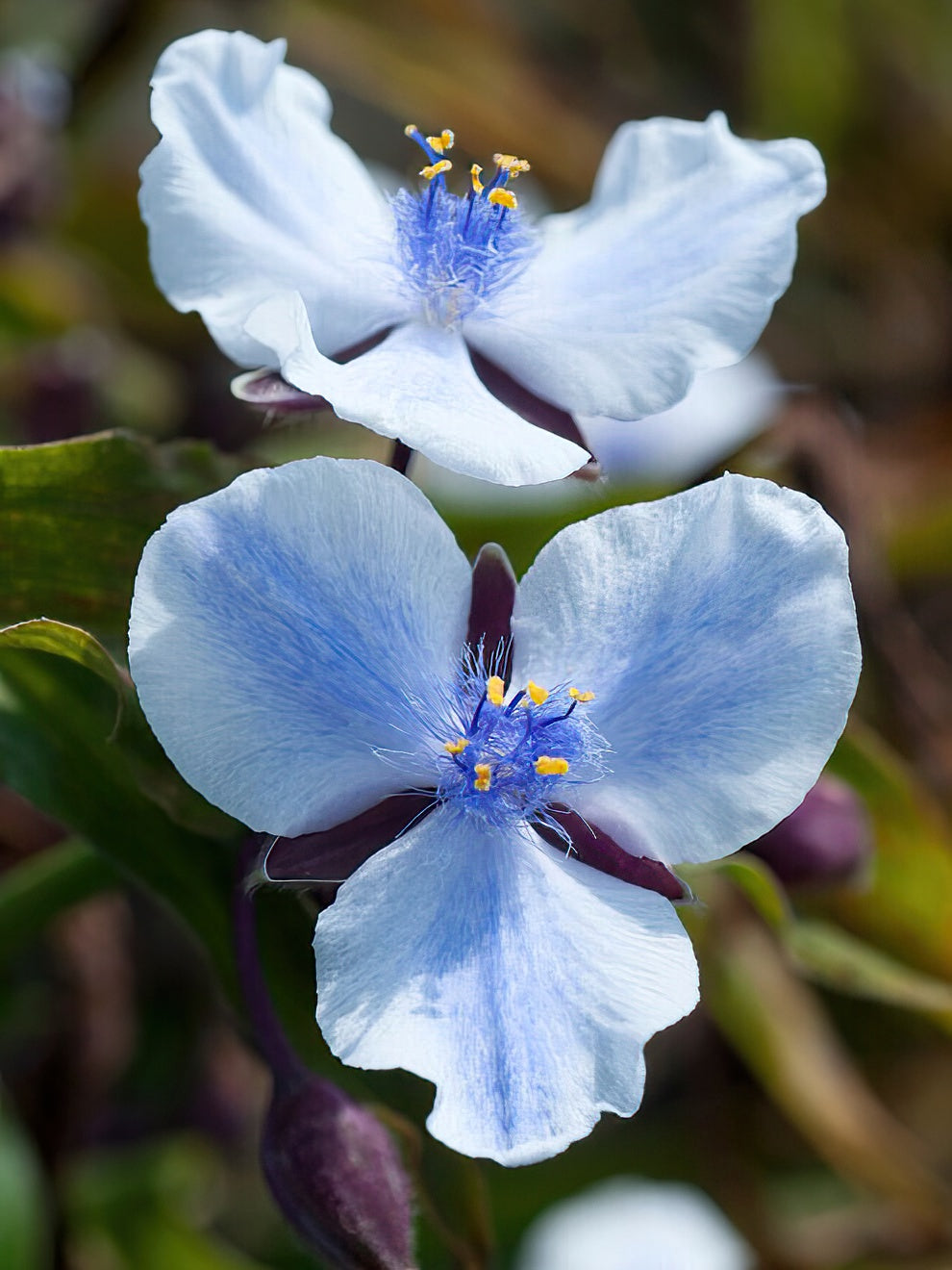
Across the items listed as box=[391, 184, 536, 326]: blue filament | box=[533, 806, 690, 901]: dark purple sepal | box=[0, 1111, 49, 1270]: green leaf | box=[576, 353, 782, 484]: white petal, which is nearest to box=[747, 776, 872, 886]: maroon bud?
box=[533, 806, 690, 901]: dark purple sepal

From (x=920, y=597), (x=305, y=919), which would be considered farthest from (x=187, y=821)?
(x=920, y=597)

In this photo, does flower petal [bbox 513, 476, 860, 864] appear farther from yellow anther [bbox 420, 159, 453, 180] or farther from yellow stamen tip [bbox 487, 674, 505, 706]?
yellow anther [bbox 420, 159, 453, 180]

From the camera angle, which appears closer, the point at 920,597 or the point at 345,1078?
the point at 345,1078

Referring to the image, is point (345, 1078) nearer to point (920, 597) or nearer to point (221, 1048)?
point (221, 1048)

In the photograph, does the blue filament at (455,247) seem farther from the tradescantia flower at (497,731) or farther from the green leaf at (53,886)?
the green leaf at (53,886)

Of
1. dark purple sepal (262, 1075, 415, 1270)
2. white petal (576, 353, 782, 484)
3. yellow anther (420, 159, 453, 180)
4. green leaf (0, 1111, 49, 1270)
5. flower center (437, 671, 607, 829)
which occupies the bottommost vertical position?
green leaf (0, 1111, 49, 1270)

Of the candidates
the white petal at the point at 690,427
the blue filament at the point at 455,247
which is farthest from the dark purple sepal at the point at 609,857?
the white petal at the point at 690,427

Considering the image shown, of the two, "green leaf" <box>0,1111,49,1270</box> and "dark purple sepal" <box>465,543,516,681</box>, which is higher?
"dark purple sepal" <box>465,543,516,681</box>
